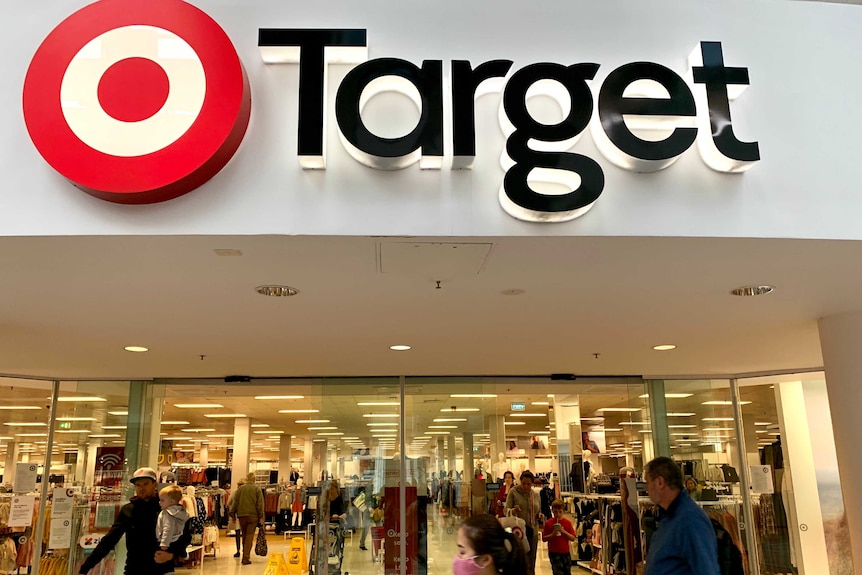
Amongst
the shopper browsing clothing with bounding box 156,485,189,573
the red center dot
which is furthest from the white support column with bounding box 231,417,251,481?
the red center dot

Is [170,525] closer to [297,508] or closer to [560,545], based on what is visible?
[560,545]

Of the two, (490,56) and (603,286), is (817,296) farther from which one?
(490,56)

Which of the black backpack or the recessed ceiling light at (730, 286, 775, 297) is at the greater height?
the recessed ceiling light at (730, 286, 775, 297)

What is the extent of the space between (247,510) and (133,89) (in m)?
10.2

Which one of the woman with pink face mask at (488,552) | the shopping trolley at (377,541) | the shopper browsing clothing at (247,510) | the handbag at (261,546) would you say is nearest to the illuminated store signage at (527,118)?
the woman with pink face mask at (488,552)

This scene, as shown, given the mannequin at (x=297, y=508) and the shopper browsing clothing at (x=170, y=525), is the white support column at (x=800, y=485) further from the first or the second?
the mannequin at (x=297, y=508)

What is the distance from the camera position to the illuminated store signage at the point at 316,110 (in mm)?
2754

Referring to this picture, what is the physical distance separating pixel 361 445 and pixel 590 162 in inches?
→ 216

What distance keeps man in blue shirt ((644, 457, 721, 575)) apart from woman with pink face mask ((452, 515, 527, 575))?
1037 mm

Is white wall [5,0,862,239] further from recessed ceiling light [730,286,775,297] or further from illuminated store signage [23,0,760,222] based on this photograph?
recessed ceiling light [730,286,775,297]

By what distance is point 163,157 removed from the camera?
2.73m

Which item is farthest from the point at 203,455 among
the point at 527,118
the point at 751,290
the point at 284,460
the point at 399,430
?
the point at 527,118

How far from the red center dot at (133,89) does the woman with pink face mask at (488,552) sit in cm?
209

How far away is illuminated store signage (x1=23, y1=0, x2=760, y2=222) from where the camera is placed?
9.04 feet
